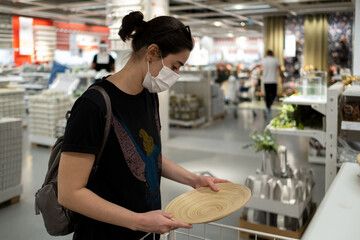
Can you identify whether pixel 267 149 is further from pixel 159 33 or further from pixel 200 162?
pixel 200 162

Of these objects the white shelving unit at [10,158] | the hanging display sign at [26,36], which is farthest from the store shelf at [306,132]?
the hanging display sign at [26,36]

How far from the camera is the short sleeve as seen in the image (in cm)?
128

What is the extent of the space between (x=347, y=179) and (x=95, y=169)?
40.2 inches

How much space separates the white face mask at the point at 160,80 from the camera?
1.48 meters

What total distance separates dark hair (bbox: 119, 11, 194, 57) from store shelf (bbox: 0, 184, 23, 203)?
363 cm

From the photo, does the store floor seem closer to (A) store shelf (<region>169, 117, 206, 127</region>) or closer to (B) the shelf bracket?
(A) store shelf (<region>169, 117, 206, 127</region>)

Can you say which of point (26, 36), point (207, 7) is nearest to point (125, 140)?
point (207, 7)

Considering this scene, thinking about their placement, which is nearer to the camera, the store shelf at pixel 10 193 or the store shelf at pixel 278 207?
the store shelf at pixel 278 207

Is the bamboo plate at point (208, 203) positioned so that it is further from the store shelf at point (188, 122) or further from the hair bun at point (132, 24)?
the store shelf at point (188, 122)

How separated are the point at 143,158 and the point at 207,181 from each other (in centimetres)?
30

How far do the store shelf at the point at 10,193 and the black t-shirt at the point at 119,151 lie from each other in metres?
3.37

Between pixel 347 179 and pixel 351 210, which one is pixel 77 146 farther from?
pixel 347 179

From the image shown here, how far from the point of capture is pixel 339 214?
4.03 feet

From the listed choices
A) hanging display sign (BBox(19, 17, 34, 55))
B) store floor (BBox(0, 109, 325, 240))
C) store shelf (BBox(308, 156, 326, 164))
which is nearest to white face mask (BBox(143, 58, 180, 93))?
store floor (BBox(0, 109, 325, 240))
